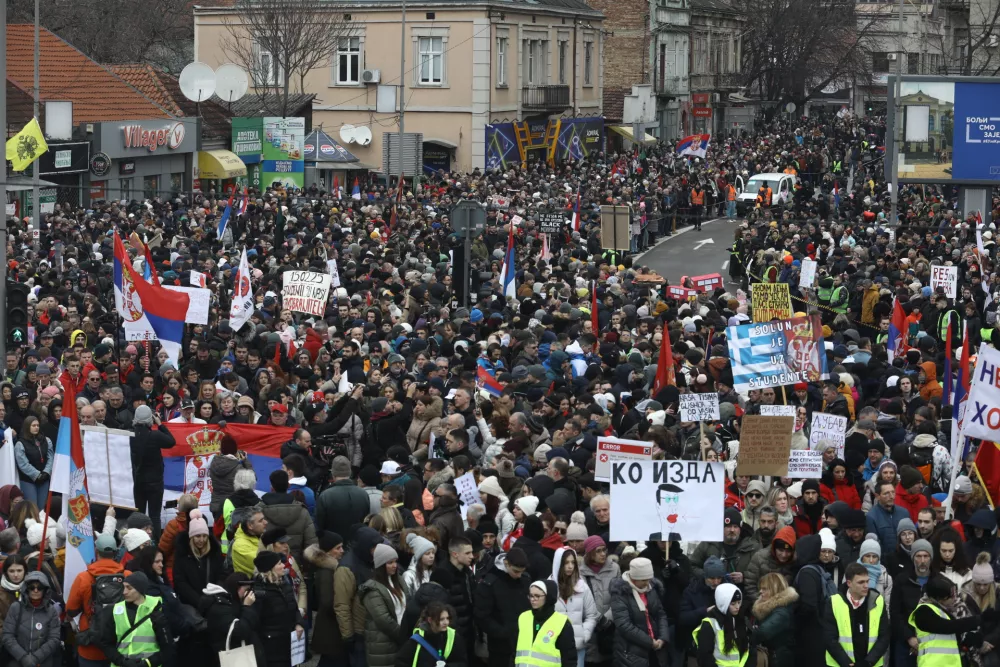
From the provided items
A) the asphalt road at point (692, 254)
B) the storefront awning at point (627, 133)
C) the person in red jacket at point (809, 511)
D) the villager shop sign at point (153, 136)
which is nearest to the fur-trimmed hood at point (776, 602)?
the person in red jacket at point (809, 511)

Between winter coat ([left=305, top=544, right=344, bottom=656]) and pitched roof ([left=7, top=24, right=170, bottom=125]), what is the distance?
111 ft

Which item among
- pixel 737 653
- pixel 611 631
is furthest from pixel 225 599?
pixel 737 653

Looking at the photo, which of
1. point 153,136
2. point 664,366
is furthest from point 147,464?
point 153,136

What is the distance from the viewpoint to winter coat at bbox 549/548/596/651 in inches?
404

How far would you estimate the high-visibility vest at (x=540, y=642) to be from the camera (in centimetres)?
983

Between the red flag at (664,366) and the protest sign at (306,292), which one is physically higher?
the protest sign at (306,292)

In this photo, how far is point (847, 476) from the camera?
12609 millimetres

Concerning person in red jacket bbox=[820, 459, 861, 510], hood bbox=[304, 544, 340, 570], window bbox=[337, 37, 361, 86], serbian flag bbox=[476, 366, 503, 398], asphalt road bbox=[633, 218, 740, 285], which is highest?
window bbox=[337, 37, 361, 86]

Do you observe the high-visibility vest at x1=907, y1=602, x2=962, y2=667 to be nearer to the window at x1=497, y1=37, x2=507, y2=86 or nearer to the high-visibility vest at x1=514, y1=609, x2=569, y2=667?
the high-visibility vest at x1=514, y1=609, x2=569, y2=667

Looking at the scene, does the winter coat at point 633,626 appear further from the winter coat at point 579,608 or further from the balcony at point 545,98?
the balcony at point 545,98

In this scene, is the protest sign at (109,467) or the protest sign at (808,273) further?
the protest sign at (808,273)

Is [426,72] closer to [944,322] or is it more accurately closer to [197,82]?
[197,82]

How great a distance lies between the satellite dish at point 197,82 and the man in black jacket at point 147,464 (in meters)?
33.2

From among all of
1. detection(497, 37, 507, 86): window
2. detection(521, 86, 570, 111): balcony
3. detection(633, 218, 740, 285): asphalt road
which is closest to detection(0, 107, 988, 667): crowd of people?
detection(633, 218, 740, 285): asphalt road
